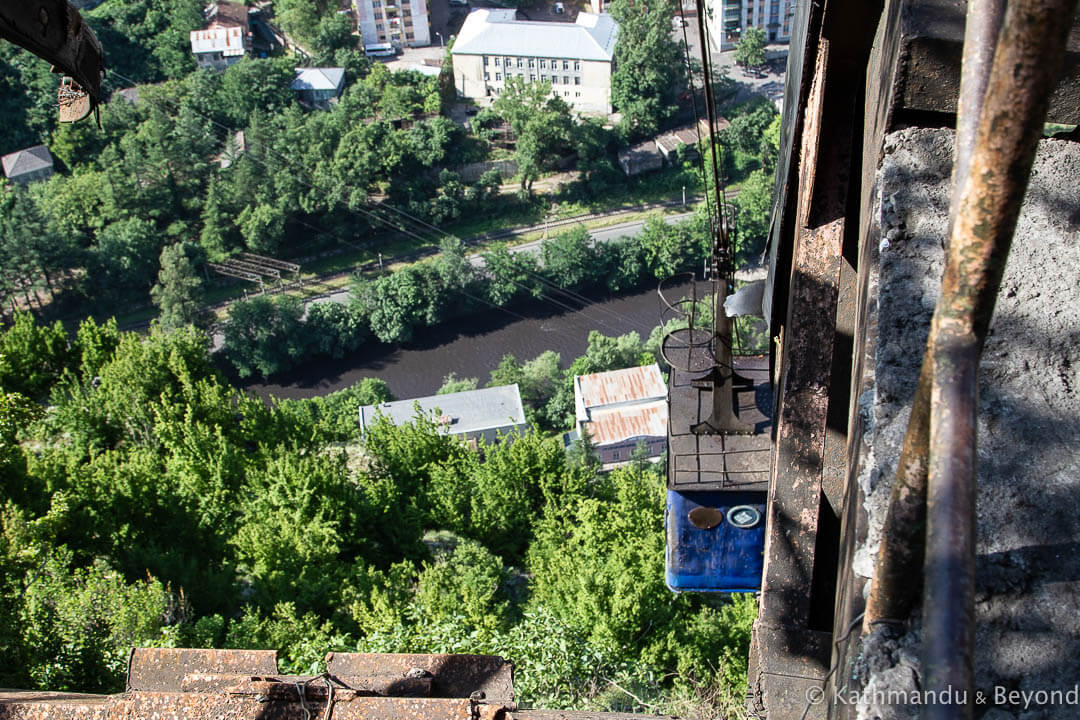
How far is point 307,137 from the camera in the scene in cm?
3791

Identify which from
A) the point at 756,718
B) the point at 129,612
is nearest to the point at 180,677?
the point at 756,718

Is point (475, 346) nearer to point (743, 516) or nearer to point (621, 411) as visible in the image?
point (621, 411)

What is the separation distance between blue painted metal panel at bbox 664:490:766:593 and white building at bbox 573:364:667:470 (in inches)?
763

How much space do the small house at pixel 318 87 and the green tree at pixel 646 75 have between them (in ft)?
42.3

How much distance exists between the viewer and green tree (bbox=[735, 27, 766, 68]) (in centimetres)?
4338

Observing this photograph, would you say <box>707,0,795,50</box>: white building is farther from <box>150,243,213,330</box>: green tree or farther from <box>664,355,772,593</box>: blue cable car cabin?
<box>664,355,772,593</box>: blue cable car cabin

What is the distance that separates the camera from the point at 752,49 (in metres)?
43.5

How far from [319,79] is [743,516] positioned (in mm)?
41310

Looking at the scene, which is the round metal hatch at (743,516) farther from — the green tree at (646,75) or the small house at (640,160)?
the green tree at (646,75)

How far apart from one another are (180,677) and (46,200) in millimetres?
38551

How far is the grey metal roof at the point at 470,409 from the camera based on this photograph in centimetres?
2681

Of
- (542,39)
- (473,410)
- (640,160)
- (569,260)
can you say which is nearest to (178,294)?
(473,410)

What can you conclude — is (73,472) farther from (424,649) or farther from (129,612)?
(424,649)

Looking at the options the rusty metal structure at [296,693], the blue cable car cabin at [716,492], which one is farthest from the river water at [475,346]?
the rusty metal structure at [296,693]
